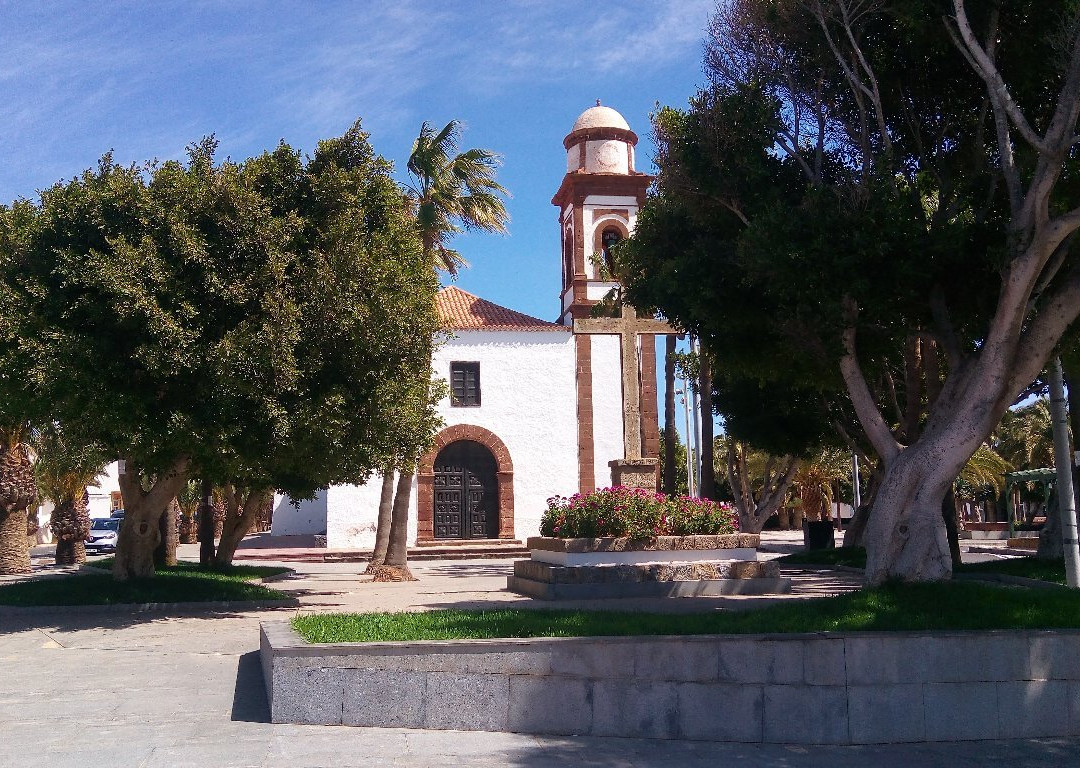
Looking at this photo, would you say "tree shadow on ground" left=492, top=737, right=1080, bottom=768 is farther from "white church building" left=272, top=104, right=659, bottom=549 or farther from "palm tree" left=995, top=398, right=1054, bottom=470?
"palm tree" left=995, top=398, right=1054, bottom=470

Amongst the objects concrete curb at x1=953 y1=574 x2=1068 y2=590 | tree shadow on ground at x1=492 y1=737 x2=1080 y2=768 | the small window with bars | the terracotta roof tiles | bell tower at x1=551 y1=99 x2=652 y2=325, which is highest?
bell tower at x1=551 y1=99 x2=652 y2=325

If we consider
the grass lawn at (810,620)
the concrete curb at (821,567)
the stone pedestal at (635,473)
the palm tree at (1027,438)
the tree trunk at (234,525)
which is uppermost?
the palm tree at (1027,438)

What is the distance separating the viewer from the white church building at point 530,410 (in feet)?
106

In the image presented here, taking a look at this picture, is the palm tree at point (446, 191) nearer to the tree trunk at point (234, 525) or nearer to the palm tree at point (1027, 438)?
the tree trunk at point (234, 525)

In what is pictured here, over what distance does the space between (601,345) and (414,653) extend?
26.1 meters

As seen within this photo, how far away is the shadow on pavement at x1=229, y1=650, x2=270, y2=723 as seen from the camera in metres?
7.64

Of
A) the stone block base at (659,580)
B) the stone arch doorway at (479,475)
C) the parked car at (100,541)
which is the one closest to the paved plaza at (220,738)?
the stone block base at (659,580)

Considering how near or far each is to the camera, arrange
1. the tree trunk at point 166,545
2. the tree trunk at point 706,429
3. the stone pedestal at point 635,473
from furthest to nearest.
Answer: the tree trunk at point 706,429 < the tree trunk at point 166,545 < the stone pedestal at point 635,473

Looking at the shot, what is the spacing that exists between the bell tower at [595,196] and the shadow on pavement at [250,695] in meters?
23.6

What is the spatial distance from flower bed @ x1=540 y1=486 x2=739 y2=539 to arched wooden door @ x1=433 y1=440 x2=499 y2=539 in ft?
54.6

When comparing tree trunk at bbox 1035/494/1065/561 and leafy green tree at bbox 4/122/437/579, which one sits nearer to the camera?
leafy green tree at bbox 4/122/437/579

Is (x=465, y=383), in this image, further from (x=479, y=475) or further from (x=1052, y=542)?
(x=1052, y=542)

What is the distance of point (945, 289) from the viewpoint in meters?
11.4

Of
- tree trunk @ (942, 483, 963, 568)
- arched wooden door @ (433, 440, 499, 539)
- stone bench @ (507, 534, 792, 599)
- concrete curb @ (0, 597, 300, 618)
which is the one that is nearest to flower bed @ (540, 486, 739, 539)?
stone bench @ (507, 534, 792, 599)
